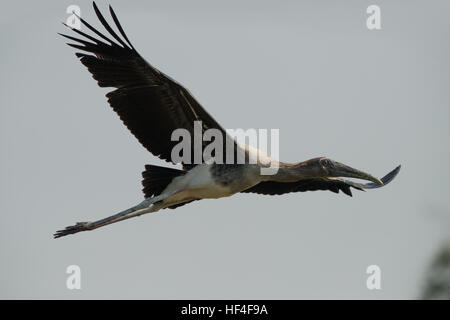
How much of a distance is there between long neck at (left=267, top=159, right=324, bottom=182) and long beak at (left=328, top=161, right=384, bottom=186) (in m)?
0.15

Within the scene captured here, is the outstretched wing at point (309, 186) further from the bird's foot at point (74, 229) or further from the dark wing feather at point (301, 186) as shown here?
the bird's foot at point (74, 229)

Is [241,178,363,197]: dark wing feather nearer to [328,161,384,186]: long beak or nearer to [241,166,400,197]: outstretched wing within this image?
[241,166,400,197]: outstretched wing

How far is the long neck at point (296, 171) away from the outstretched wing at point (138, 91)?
0.85 m

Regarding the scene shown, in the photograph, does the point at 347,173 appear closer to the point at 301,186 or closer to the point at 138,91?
the point at 301,186

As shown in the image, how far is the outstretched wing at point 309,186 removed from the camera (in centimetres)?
1566

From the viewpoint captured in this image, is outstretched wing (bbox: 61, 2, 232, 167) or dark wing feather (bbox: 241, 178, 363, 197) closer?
outstretched wing (bbox: 61, 2, 232, 167)

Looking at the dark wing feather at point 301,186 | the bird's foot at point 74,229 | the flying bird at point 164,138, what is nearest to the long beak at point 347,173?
the flying bird at point 164,138

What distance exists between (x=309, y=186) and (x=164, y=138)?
2.07 m

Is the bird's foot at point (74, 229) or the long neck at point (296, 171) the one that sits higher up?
the long neck at point (296, 171)

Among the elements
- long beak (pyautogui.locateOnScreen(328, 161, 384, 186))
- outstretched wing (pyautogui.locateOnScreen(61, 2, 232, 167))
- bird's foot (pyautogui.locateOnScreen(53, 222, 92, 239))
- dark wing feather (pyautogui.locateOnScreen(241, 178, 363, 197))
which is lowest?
bird's foot (pyautogui.locateOnScreen(53, 222, 92, 239))

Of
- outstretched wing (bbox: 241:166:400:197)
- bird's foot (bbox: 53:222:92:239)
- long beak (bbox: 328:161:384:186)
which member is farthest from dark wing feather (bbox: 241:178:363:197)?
bird's foot (bbox: 53:222:92:239)

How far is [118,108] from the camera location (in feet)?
47.3

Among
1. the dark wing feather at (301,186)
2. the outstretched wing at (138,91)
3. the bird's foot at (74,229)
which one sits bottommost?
the bird's foot at (74,229)

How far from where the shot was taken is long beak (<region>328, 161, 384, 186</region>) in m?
14.7
